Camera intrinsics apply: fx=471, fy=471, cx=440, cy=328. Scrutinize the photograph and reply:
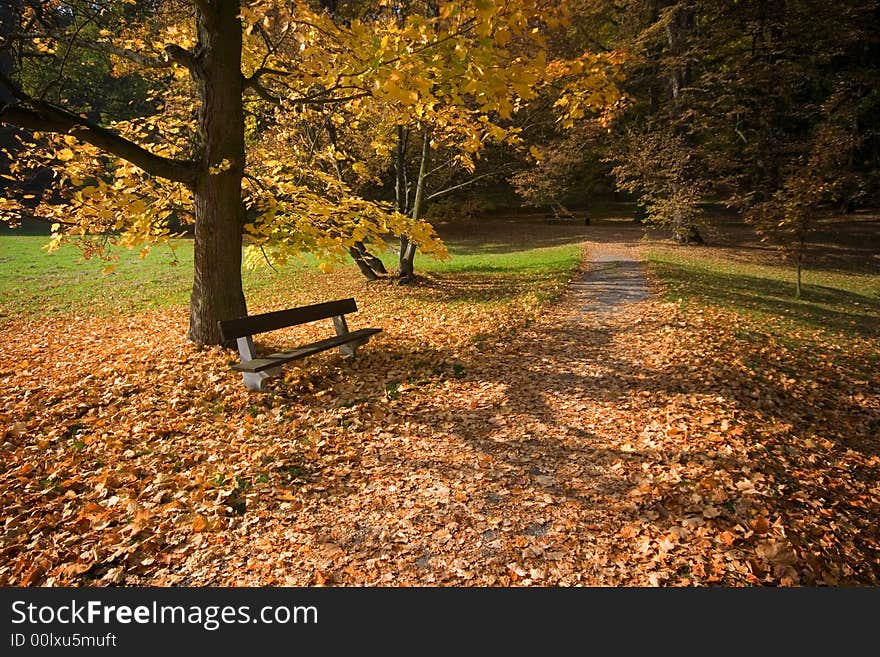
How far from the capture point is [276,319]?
6.08 meters

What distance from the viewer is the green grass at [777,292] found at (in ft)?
32.1

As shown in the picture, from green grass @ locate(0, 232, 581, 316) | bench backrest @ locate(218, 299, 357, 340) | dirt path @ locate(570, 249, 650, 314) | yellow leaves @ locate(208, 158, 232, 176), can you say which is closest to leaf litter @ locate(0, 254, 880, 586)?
bench backrest @ locate(218, 299, 357, 340)

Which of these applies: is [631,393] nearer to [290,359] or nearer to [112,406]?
[290,359]

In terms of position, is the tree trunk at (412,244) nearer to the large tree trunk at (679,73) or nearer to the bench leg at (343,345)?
the bench leg at (343,345)

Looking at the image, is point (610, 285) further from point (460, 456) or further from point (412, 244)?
point (460, 456)

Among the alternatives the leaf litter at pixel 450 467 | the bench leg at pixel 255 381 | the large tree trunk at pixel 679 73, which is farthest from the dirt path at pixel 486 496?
the large tree trunk at pixel 679 73

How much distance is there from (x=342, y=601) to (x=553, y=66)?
4488 millimetres

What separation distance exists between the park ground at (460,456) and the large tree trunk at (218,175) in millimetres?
755

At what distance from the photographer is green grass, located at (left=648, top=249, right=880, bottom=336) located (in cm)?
978

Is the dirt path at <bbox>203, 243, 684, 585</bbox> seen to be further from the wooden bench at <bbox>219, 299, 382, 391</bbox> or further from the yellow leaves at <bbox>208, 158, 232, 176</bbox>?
the yellow leaves at <bbox>208, 158, 232, 176</bbox>

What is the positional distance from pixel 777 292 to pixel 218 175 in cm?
1386

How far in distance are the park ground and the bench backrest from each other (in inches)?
26.8

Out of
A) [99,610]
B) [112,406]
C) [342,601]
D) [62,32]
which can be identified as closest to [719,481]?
[342,601]

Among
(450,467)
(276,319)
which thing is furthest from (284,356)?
(450,467)
